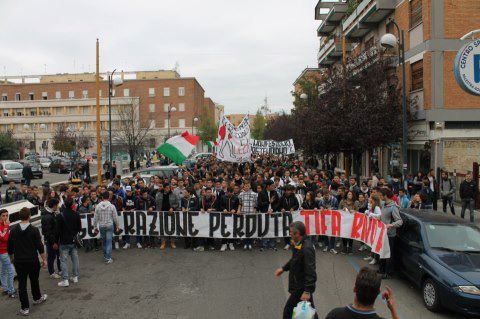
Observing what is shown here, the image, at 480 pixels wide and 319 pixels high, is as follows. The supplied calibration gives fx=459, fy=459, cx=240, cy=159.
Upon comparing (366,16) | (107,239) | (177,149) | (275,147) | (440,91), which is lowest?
(107,239)

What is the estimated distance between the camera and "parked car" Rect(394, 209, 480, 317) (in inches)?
266

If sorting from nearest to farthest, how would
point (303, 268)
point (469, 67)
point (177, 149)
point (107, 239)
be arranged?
1. point (303, 268)
2. point (107, 239)
3. point (469, 67)
4. point (177, 149)

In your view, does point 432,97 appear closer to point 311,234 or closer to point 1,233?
point 311,234

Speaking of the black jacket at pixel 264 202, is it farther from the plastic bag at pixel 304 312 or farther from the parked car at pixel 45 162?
the parked car at pixel 45 162

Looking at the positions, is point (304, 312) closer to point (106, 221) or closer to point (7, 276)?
point (7, 276)

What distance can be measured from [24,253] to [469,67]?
11.2 metres

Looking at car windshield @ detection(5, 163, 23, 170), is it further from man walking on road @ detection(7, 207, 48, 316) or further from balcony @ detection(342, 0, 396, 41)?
man walking on road @ detection(7, 207, 48, 316)

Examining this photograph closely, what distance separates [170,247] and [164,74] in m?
92.2

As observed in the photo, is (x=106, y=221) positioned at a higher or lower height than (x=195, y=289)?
higher

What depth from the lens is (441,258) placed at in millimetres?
7559

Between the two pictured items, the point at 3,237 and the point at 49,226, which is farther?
the point at 49,226

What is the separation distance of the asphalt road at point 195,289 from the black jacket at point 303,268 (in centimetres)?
166

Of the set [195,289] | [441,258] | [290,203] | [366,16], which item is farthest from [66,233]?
[366,16]

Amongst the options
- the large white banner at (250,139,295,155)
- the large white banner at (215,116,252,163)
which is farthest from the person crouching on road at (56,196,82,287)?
the large white banner at (250,139,295,155)
